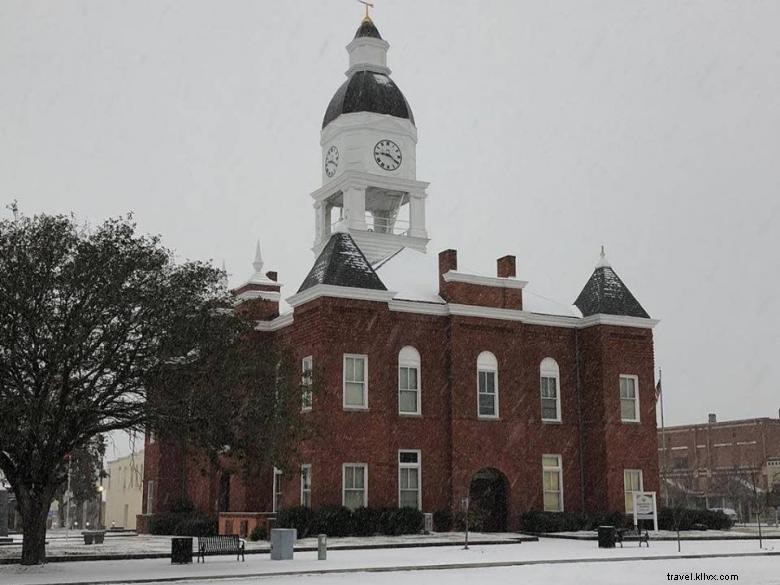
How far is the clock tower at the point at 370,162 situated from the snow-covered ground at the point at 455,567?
20.8 metres

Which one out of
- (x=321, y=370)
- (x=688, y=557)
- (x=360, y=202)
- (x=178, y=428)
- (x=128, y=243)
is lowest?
(x=688, y=557)

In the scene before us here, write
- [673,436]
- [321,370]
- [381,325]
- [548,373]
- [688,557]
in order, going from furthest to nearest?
[673,436], [548,373], [381,325], [321,370], [688,557]

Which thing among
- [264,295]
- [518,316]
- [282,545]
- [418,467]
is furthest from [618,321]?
[282,545]

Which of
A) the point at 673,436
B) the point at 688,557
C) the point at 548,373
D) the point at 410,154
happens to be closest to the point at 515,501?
the point at 548,373

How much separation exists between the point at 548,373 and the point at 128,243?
79.2 ft

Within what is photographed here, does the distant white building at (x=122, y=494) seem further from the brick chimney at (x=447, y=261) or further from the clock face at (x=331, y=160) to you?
the brick chimney at (x=447, y=261)

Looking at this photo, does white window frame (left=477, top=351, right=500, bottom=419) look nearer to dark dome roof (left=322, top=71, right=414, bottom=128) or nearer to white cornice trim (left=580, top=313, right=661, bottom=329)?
white cornice trim (left=580, top=313, right=661, bottom=329)

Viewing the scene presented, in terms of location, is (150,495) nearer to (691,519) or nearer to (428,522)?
(428,522)

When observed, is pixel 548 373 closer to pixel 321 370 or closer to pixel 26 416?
pixel 321 370

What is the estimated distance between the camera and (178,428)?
87.7 ft

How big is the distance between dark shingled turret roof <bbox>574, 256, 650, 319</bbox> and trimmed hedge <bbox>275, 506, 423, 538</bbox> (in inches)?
547

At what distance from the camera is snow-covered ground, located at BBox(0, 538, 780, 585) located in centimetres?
2225

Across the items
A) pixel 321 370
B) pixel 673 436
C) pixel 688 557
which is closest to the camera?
pixel 688 557

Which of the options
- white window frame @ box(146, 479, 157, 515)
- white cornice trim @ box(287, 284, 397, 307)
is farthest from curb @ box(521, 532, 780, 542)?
white window frame @ box(146, 479, 157, 515)
